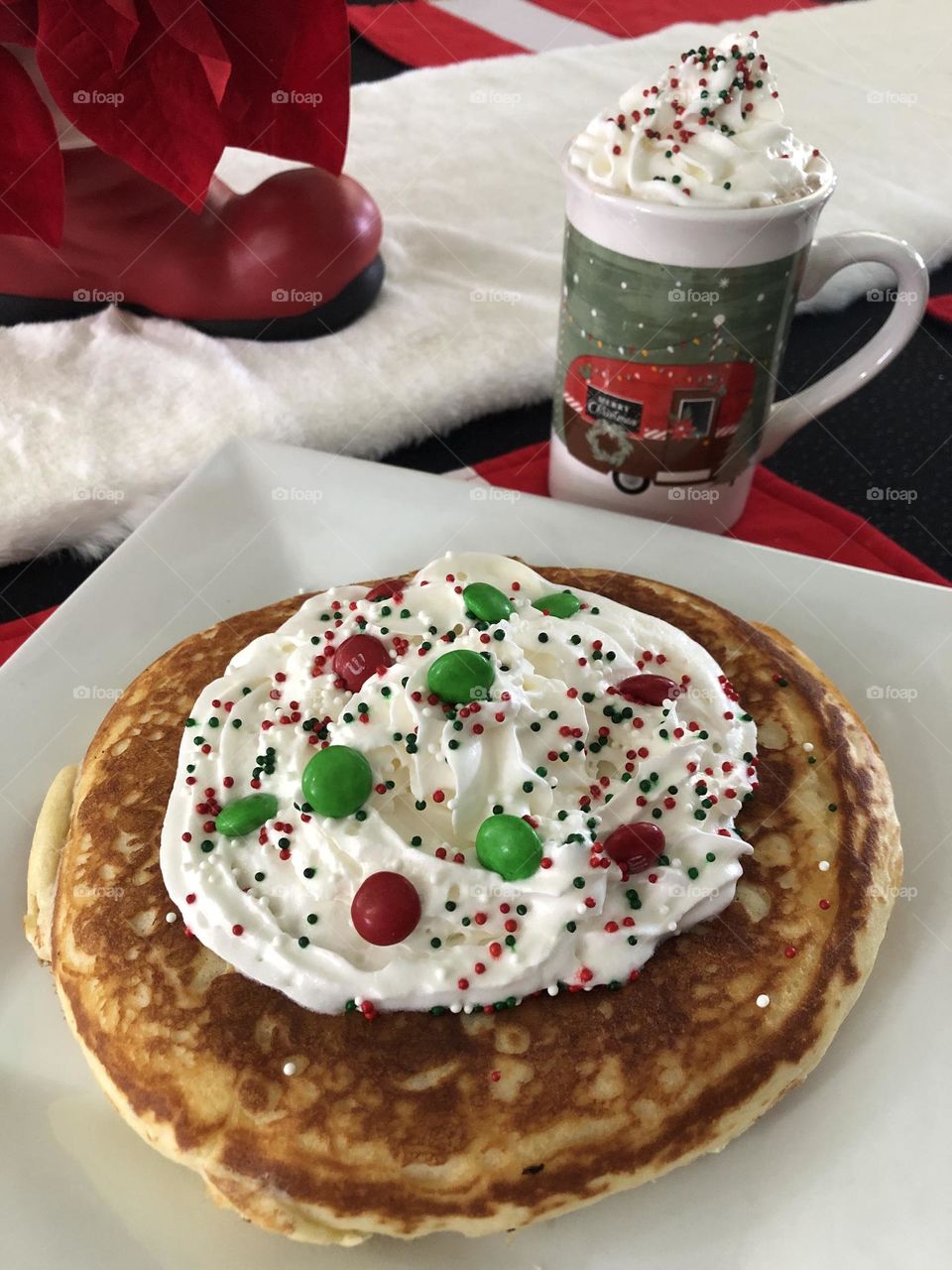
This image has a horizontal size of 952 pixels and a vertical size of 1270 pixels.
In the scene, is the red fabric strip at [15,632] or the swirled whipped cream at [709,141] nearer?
the swirled whipped cream at [709,141]

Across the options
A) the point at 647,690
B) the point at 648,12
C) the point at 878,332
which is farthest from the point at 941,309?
the point at 648,12

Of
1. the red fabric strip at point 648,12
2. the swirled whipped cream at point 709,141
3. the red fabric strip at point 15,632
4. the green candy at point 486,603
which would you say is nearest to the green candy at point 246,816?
the green candy at point 486,603

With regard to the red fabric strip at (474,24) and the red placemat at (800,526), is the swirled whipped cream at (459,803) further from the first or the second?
the red fabric strip at (474,24)

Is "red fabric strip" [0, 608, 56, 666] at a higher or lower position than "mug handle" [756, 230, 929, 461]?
lower

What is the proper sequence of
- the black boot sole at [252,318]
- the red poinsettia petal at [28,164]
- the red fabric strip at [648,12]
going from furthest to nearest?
the red fabric strip at [648,12], the black boot sole at [252,318], the red poinsettia petal at [28,164]

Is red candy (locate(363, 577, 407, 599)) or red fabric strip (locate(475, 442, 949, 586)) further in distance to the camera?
red fabric strip (locate(475, 442, 949, 586))

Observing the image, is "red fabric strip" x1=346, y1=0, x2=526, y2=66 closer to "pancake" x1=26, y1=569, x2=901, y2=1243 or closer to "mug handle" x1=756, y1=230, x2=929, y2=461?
"mug handle" x1=756, y1=230, x2=929, y2=461

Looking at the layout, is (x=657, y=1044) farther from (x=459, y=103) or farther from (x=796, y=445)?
(x=459, y=103)

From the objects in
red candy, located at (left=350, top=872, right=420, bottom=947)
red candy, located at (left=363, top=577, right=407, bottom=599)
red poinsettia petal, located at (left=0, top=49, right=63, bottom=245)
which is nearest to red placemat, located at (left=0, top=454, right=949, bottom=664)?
red candy, located at (left=363, top=577, right=407, bottom=599)
